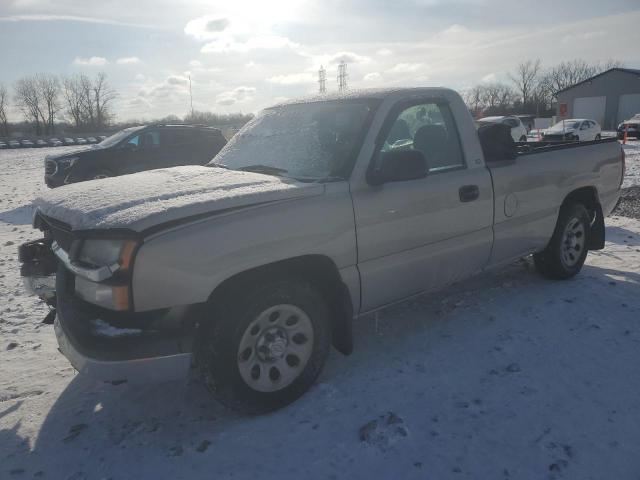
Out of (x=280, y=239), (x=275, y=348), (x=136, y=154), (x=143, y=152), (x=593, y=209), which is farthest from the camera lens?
(x=143, y=152)

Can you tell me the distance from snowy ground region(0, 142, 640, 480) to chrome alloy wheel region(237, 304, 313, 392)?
9.2 inches

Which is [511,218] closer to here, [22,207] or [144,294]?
[144,294]

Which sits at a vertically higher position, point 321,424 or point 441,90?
point 441,90

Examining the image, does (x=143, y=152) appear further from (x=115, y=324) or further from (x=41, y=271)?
(x=115, y=324)

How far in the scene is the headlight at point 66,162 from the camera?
11.1 m

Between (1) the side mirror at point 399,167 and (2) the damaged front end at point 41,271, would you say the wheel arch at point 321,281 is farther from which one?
(2) the damaged front end at point 41,271

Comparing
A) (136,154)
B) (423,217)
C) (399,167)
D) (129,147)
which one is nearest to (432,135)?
(423,217)

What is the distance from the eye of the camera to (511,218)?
13.5ft

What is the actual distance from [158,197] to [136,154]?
31.4ft

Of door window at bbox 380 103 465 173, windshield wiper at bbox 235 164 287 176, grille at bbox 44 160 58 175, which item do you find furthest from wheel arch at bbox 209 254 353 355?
grille at bbox 44 160 58 175

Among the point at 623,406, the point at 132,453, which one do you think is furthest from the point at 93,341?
the point at 623,406

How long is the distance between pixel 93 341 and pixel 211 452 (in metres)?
0.85

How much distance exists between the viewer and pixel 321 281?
3066 mm

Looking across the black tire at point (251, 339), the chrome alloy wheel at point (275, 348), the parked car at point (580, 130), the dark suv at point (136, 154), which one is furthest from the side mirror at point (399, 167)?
the parked car at point (580, 130)
